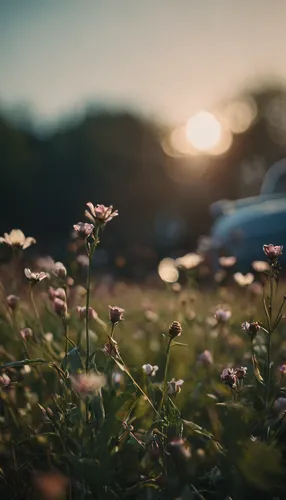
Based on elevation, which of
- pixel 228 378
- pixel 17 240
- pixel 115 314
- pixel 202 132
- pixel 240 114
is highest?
pixel 240 114

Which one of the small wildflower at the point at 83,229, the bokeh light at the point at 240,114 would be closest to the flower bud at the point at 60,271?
the small wildflower at the point at 83,229

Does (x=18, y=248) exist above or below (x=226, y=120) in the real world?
below

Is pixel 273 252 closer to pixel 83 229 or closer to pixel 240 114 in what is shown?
pixel 83 229

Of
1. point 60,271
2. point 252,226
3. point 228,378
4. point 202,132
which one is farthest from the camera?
point 202,132

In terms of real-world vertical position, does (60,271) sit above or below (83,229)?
below

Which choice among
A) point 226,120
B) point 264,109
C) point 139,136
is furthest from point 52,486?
point 264,109

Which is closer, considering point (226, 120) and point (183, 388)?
point (183, 388)

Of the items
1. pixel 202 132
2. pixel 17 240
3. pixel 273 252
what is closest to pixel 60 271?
pixel 17 240

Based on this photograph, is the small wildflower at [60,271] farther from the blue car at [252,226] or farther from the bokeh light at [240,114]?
the bokeh light at [240,114]

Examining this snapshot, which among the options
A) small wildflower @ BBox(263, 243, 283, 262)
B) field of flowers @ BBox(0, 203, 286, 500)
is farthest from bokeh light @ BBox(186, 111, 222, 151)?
small wildflower @ BBox(263, 243, 283, 262)

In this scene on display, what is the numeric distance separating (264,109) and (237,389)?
54.0 ft

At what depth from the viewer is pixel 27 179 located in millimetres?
12234

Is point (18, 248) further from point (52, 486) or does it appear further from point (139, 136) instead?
point (139, 136)

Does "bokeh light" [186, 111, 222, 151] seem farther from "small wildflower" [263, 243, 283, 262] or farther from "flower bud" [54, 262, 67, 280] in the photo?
"small wildflower" [263, 243, 283, 262]
